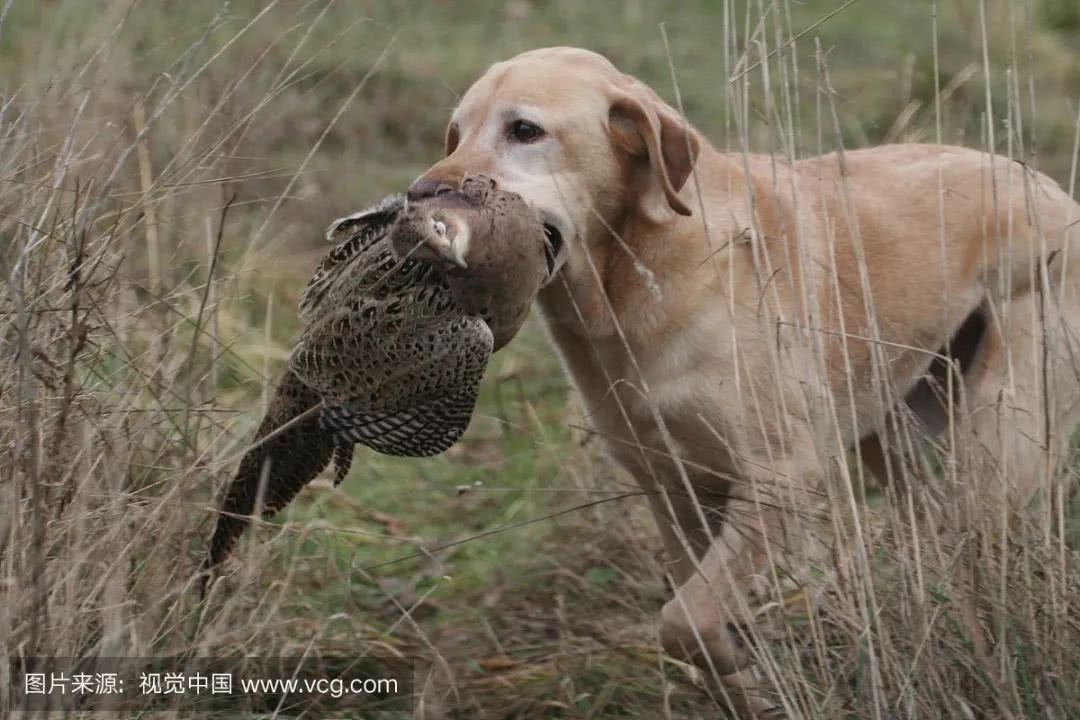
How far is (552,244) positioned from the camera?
348cm

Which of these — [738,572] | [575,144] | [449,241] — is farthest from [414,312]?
[738,572]

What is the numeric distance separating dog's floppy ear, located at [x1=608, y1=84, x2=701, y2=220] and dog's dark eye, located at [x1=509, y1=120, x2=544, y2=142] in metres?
0.18

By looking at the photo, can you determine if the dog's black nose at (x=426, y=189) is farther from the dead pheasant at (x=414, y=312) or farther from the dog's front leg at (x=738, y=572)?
the dog's front leg at (x=738, y=572)

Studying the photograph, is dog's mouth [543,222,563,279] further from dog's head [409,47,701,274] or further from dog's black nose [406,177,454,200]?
dog's black nose [406,177,454,200]

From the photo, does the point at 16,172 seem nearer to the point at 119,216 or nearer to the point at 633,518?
the point at 119,216

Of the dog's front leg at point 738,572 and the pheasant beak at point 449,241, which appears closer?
the pheasant beak at point 449,241

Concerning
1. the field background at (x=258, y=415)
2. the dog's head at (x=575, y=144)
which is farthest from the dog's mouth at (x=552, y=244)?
the field background at (x=258, y=415)

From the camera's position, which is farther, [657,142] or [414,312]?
[657,142]

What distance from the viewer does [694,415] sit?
3588 mm

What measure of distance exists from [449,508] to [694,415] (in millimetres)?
1795

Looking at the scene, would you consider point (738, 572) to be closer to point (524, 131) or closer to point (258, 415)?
point (524, 131)

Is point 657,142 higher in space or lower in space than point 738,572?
higher

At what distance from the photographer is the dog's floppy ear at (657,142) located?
11.4 feet

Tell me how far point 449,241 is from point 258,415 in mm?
1340
